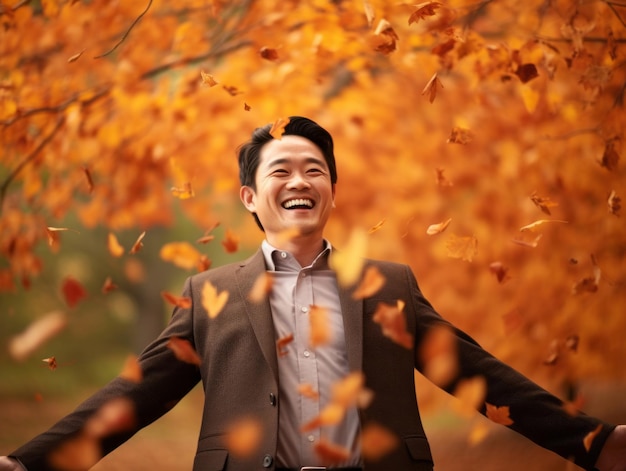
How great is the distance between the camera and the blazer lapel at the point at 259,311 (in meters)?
2.62

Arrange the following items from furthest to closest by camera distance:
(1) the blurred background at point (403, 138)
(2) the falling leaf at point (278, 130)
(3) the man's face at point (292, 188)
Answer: (1) the blurred background at point (403, 138) < (2) the falling leaf at point (278, 130) < (3) the man's face at point (292, 188)

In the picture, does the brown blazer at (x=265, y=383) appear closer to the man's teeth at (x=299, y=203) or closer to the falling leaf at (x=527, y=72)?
the man's teeth at (x=299, y=203)

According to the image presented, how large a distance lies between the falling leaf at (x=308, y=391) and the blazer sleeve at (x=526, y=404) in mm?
424

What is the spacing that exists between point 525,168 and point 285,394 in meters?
3.95

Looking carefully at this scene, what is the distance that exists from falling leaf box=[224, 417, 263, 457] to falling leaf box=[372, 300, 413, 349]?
0.53 metres

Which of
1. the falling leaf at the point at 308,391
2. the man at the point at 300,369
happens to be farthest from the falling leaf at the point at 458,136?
the falling leaf at the point at 308,391

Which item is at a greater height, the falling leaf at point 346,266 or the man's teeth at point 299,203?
the man's teeth at point 299,203

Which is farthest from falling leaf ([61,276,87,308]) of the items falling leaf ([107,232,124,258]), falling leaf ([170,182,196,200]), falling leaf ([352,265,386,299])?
falling leaf ([352,265,386,299])

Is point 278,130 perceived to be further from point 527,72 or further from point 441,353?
point 527,72

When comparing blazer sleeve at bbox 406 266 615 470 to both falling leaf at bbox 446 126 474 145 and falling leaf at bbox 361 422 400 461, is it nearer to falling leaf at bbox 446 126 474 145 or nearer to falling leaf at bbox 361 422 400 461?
falling leaf at bbox 361 422 400 461

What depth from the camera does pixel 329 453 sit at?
251cm

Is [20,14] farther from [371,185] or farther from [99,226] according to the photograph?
[99,226]

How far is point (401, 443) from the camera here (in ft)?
8.46

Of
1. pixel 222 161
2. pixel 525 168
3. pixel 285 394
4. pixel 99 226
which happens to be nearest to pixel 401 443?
pixel 285 394
